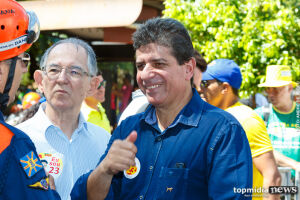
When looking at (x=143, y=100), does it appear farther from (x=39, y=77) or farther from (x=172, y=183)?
(x=172, y=183)

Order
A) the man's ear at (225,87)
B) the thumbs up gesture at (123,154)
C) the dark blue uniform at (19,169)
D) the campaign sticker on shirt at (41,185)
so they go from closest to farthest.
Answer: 1. the dark blue uniform at (19,169)
2. the campaign sticker on shirt at (41,185)
3. the thumbs up gesture at (123,154)
4. the man's ear at (225,87)

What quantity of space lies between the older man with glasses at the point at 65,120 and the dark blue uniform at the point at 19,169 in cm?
103

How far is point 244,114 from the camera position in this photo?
379cm

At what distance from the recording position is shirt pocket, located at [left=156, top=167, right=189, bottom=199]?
198 cm

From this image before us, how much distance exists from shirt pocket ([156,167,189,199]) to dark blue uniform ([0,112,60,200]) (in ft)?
1.95

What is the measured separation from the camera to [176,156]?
2.05m

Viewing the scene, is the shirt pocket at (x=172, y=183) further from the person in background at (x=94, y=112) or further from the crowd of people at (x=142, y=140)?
the person in background at (x=94, y=112)

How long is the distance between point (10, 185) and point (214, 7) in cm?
789

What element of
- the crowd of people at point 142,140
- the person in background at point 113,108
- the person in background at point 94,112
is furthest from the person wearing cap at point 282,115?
the person in background at point 113,108

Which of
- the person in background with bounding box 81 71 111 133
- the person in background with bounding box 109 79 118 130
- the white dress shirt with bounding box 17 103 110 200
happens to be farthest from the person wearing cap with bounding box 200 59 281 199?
the person in background with bounding box 109 79 118 130

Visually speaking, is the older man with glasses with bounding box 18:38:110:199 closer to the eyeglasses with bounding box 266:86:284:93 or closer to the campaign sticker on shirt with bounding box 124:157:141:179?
the campaign sticker on shirt with bounding box 124:157:141:179

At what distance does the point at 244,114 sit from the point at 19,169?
2.59 meters

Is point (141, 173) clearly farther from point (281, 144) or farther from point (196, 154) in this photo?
point (281, 144)

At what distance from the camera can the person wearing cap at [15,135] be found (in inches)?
66.9
